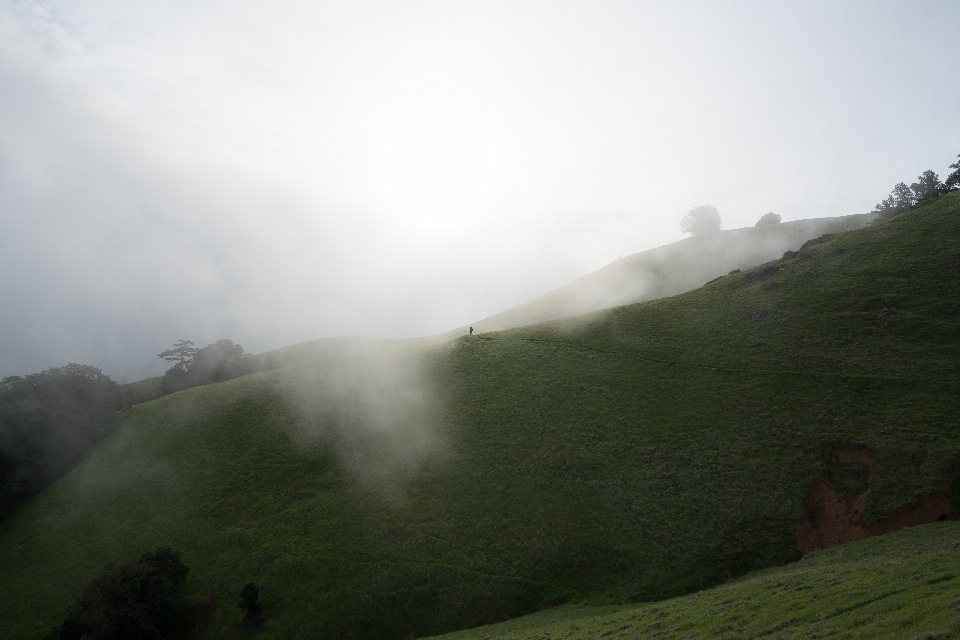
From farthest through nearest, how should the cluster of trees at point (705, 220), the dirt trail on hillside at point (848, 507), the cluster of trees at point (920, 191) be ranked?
the cluster of trees at point (705, 220) → the cluster of trees at point (920, 191) → the dirt trail on hillside at point (848, 507)

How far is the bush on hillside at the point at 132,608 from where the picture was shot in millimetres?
30344

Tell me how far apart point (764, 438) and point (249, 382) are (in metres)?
70.7

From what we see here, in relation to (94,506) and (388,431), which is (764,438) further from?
(94,506)

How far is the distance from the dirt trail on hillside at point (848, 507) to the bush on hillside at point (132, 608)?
157 ft

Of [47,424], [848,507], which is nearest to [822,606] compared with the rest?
[848,507]

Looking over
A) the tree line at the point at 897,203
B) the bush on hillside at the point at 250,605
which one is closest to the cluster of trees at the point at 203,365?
the bush on hillside at the point at 250,605

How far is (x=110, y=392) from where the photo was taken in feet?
235

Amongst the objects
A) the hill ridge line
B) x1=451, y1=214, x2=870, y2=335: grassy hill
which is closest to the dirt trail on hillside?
the hill ridge line

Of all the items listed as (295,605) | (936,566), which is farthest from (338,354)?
(936,566)

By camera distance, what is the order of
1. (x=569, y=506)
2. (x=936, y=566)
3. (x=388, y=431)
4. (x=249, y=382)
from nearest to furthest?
(x=936, y=566), (x=569, y=506), (x=388, y=431), (x=249, y=382)

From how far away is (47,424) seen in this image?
5875 centimetres

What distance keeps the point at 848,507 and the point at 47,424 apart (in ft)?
306

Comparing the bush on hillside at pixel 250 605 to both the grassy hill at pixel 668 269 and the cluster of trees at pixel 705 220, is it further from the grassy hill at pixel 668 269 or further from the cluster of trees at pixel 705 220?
the cluster of trees at pixel 705 220

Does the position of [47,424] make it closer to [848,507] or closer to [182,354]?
[182,354]
